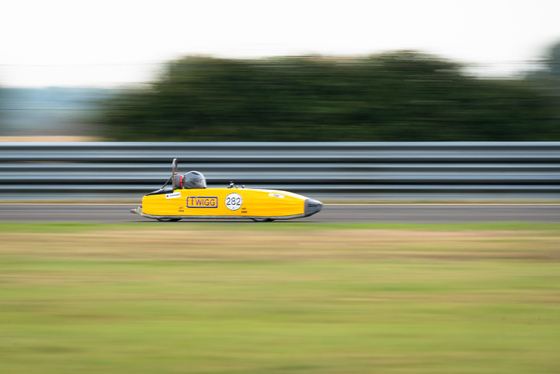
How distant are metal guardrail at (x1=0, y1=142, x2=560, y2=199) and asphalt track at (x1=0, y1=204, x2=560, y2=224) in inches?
30.7

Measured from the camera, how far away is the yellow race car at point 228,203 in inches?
377

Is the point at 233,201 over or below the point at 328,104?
below

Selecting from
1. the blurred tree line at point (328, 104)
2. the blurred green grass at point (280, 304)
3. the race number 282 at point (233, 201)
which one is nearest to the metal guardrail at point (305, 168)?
the blurred tree line at point (328, 104)

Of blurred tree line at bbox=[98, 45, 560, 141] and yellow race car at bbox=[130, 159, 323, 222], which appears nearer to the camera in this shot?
yellow race car at bbox=[130, 159, 323, 222]

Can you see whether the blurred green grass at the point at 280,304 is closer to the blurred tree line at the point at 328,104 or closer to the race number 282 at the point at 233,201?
the race number 282 at the point at 233,201

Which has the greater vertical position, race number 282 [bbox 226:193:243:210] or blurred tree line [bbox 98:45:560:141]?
blurred tree line [bbox 98:45:560:141]

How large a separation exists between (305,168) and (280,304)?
8.54 m

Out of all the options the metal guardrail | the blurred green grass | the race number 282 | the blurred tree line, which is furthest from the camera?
the blurred tree line

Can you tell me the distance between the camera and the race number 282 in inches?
377

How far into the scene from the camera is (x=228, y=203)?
9.59 metres

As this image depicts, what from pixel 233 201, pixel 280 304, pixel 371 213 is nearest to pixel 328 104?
pixel 371 213

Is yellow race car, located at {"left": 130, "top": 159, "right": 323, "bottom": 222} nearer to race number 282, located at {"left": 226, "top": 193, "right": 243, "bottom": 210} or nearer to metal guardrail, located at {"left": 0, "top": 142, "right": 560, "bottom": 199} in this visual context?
race number 282, located at {"left": 226, "top": 193, "right": 243, "bottom": 210}

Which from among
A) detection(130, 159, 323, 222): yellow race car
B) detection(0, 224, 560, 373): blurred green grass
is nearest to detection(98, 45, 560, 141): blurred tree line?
detection(130, 159, 323, 222): yellow race car

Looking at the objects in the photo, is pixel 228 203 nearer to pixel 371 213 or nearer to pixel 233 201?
pixel 233 201
